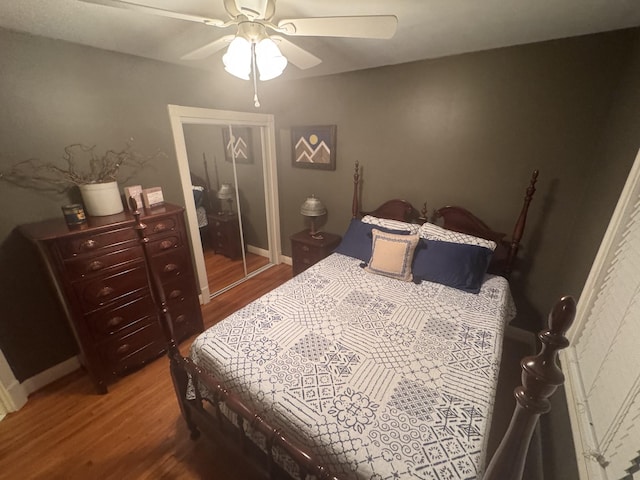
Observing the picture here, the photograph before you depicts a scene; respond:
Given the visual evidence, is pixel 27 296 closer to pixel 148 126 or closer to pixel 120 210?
pixel 120 210

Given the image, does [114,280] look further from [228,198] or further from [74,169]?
[228,198]

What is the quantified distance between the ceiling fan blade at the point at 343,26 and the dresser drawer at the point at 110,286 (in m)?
1.80

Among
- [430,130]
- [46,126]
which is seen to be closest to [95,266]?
[46,126]

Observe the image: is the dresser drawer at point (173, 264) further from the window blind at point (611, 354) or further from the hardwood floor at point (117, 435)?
the window blind at point (611, 354)

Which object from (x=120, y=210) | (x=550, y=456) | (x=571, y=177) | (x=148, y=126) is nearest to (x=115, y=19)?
(x=148, y=126)

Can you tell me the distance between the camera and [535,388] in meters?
0.57

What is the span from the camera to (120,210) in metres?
1.96

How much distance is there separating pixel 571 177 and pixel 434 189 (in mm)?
929

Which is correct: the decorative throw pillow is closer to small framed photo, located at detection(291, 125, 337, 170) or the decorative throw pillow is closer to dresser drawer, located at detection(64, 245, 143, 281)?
small framed photo, located at detection(291, 125, 337, 170)

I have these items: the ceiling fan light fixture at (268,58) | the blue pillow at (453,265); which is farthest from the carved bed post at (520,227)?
the ceiling fan light fixture at (268,58)

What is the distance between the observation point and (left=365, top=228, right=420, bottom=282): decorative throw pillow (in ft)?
6.85

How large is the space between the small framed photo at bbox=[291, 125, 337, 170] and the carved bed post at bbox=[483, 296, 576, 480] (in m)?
2.61

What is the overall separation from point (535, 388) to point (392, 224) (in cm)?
201

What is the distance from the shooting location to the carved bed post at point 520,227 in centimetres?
196
